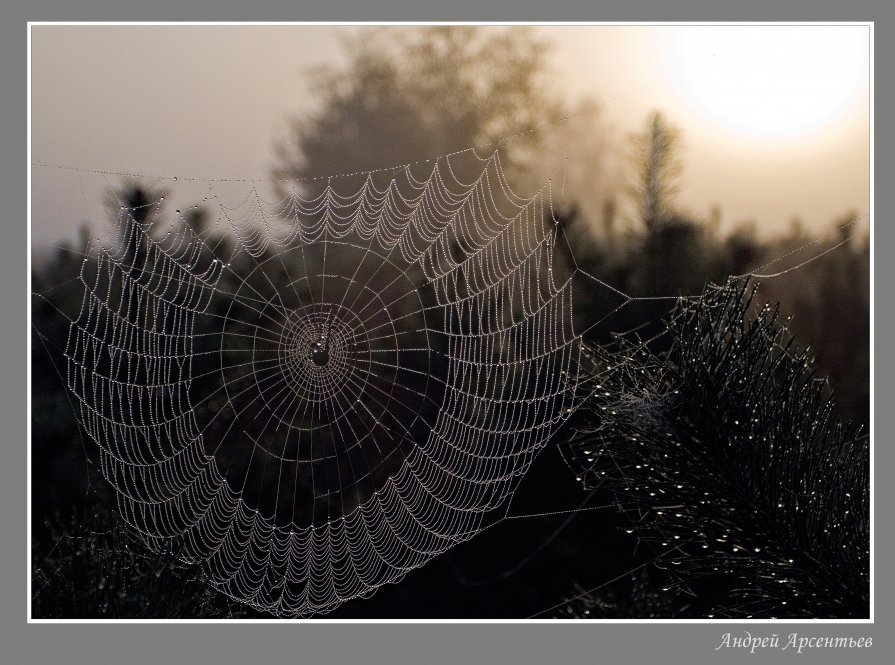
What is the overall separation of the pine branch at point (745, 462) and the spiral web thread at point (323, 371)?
35.9 inches

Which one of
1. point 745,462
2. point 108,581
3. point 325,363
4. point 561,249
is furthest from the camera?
point 325,363

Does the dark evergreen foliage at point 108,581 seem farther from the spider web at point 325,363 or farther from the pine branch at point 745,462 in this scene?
the pine branch at point 745,462

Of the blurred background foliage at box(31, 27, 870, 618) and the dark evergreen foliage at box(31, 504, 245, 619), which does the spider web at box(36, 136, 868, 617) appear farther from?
the dark evergreen foliage at box(31, 504, 245, 619)

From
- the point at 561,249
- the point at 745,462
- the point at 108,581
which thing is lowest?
the point at 108,581

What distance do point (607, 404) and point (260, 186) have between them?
1197mm

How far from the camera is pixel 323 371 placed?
2.84 metres

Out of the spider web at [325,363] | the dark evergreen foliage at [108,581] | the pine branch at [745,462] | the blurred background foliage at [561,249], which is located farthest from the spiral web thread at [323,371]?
the pine branch at [745,462]

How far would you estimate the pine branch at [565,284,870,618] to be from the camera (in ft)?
3.77

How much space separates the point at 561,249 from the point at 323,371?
36.2 inches

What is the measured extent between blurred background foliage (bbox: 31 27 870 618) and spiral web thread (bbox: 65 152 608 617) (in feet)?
0.37

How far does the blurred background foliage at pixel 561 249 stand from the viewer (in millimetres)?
2277

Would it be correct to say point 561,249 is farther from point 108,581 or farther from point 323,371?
point 108,581

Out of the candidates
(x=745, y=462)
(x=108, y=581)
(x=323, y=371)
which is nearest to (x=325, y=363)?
(x=323, y=371)

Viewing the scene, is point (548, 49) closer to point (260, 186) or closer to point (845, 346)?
point (260, 186)
